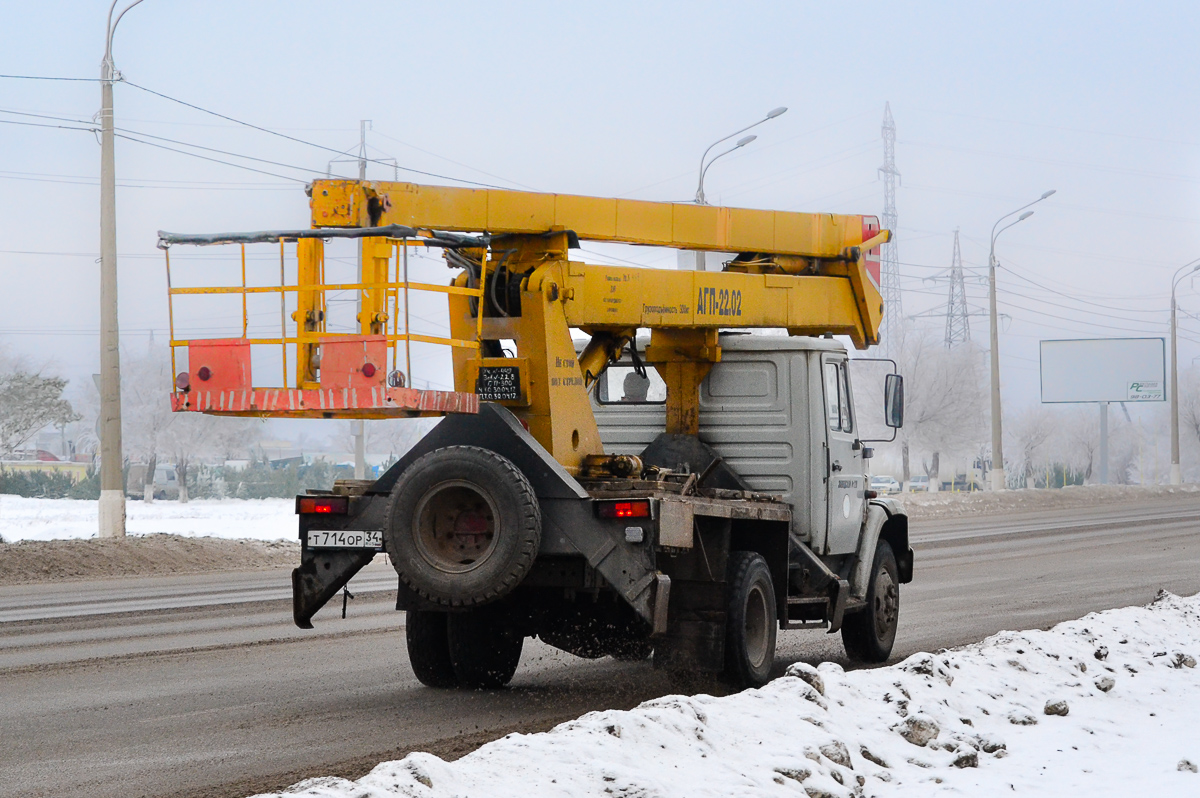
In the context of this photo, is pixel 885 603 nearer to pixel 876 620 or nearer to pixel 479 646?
pixel 876 620

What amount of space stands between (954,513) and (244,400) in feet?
116

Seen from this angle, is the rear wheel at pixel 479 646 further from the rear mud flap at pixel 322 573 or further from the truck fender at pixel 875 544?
the truck fender at pixel 875 544

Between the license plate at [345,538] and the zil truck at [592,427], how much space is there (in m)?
0.01

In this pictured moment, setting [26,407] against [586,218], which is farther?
[26,407]

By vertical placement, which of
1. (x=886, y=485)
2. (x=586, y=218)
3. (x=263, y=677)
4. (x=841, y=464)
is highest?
(x=586, y=218)

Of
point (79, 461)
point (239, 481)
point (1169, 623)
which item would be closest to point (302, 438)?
point (79, 461)

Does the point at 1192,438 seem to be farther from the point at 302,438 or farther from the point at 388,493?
the point at 388,493

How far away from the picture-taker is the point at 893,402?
11.4m

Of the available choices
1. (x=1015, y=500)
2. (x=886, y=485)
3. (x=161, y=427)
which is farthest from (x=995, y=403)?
(x=161, y=427)

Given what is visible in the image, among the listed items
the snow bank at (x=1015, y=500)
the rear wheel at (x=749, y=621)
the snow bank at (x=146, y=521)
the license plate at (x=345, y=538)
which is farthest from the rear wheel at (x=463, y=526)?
the snow bank at (x=1015, y=500)

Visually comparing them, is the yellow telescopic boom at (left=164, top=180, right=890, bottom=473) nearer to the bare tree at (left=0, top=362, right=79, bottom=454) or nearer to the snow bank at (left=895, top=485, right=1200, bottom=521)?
the snow bank at (left=895, top=485, right=1200, bottom=521)

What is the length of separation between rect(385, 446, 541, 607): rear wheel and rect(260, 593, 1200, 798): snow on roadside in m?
1.48

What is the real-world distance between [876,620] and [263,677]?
4685mm

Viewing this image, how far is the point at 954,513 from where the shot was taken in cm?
4106
